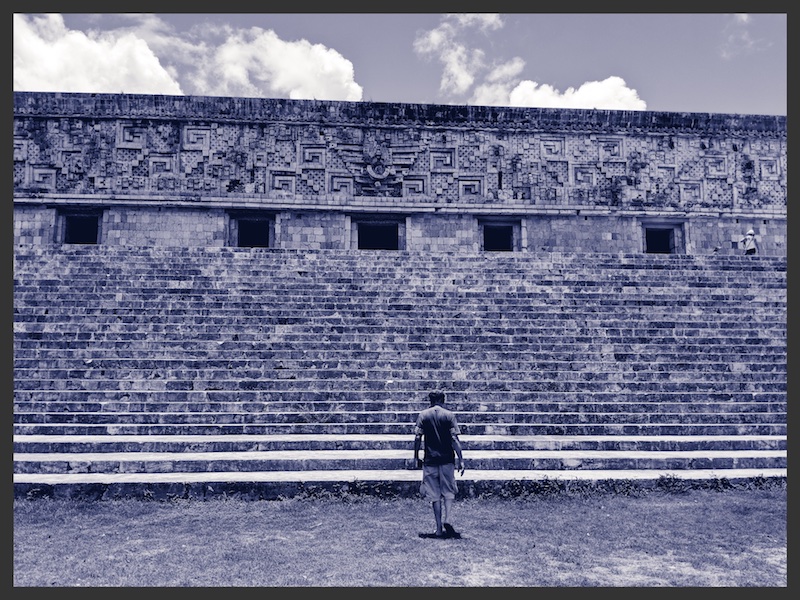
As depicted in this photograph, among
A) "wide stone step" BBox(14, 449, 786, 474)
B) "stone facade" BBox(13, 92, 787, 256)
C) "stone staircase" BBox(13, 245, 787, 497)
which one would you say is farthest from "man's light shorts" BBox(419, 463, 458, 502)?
"stone facade" BBox(13, 92, 787, 256)

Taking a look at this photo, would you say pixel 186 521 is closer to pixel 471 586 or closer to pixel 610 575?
pixel 471 586

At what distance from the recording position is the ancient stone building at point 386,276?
7426 millimetres

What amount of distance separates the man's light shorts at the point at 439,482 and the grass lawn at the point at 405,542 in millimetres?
352

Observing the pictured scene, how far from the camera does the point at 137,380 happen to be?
7797mm

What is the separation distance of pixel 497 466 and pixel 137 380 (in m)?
4.84

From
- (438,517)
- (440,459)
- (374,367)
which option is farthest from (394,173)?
(438,517)

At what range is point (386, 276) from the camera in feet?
35.5

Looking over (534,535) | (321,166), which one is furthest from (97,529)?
(321,166)

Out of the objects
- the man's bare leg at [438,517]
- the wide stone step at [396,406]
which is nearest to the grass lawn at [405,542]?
the man's bare leg at [438,517]

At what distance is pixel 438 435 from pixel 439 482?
1.24 ft

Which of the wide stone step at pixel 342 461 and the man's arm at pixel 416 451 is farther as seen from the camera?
the wide stone step at pixel 342 461

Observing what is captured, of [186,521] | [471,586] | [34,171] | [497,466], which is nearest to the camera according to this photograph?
[471,586]

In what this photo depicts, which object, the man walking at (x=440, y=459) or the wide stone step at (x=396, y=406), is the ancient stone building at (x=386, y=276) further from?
the man walking at (x=440, y=459)

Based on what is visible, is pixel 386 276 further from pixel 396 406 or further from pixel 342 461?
pixel 342 461
